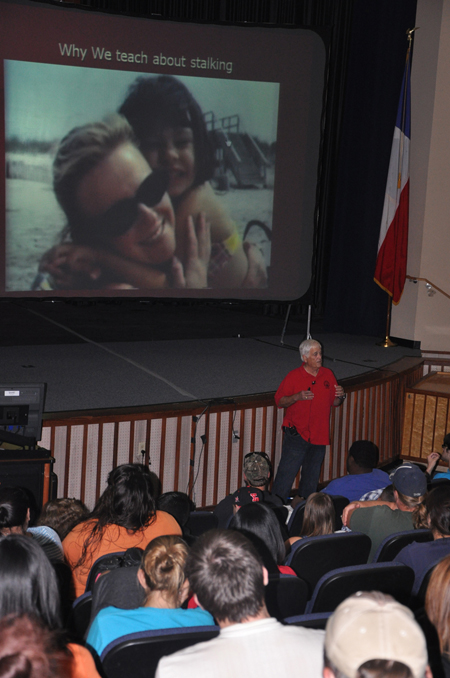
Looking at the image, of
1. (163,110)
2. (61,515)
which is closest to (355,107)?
(163,110)

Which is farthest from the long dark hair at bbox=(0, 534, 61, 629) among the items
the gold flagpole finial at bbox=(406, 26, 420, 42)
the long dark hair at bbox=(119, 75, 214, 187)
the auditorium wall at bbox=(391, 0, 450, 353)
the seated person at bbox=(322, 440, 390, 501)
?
the gold flagpole finial at bbox=(406, 26, 420, 42)

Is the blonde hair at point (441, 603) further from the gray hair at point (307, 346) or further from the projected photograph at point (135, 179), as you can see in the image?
the projected photograph at point (135, 179)

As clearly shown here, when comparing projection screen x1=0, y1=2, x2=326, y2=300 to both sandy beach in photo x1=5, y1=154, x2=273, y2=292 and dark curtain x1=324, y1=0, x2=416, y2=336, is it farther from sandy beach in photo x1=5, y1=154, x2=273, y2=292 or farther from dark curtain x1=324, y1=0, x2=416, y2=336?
dark curtain x1=324, y1=0, x2=416, y2=336

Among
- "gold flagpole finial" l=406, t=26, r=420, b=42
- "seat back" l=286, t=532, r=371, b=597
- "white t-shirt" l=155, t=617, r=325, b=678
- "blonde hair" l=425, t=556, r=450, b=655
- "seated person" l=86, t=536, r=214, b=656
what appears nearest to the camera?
"white t-shirt" l=155, t=617, r=325, b=678

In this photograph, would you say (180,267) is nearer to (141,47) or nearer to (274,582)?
(141,47)

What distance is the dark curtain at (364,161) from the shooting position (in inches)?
305

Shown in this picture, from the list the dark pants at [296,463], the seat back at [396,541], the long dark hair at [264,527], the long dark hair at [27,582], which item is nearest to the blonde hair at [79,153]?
the dark pants at [296,463]

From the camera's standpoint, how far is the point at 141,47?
554 centimetres

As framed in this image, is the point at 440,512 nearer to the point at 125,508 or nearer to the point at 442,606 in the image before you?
the point at 442,606

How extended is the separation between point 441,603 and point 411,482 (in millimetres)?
1270

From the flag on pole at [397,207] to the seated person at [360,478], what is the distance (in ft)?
12.9

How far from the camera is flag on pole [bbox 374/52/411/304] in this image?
23.8 ft

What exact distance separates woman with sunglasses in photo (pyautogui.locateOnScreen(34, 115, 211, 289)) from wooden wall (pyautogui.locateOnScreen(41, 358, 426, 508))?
166cm

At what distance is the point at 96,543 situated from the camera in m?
2.47
